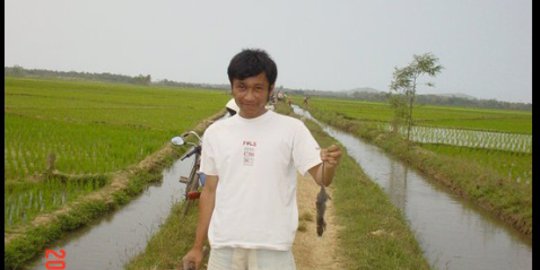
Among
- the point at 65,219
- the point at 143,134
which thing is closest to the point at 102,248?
the point at 65,219

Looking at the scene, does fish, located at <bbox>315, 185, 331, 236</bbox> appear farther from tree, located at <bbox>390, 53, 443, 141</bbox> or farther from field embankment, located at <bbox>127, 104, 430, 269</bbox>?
tree, located at <bbox>390, 53, 443, 141</bbox>

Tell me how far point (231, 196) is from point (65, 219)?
5.22 meters

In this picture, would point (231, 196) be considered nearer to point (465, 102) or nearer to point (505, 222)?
point (505, 222)

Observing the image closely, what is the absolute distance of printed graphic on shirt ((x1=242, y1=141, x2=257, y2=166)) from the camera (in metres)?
2.03

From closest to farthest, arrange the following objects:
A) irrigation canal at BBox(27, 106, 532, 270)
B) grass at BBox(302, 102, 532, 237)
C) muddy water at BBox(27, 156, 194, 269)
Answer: muddy water at BBox(27, 156, 194, 269), irrigation canal at BBox(27, 106, 532, 270), grass at BBox(302, 102, 532, 237)

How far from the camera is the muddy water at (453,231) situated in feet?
22.2

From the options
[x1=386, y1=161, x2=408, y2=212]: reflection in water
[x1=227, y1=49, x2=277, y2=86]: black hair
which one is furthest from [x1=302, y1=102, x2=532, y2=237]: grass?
[x1=227, y1=49, x2=277, y2=86]: black hair

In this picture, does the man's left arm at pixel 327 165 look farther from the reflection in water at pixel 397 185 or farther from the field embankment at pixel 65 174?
the reflection in water at pixel 397 185

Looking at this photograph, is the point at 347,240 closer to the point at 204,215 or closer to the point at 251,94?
the point at 204,215

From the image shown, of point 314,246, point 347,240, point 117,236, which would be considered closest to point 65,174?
A: point 117,236

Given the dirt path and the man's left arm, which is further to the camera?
the dirt path

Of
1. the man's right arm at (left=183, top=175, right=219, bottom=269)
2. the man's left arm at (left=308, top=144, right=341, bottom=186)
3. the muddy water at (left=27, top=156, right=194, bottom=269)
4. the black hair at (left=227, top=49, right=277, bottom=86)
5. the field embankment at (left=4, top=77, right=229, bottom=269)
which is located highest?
the black hair at (left=227, top=49, right=277, bottom=86)
